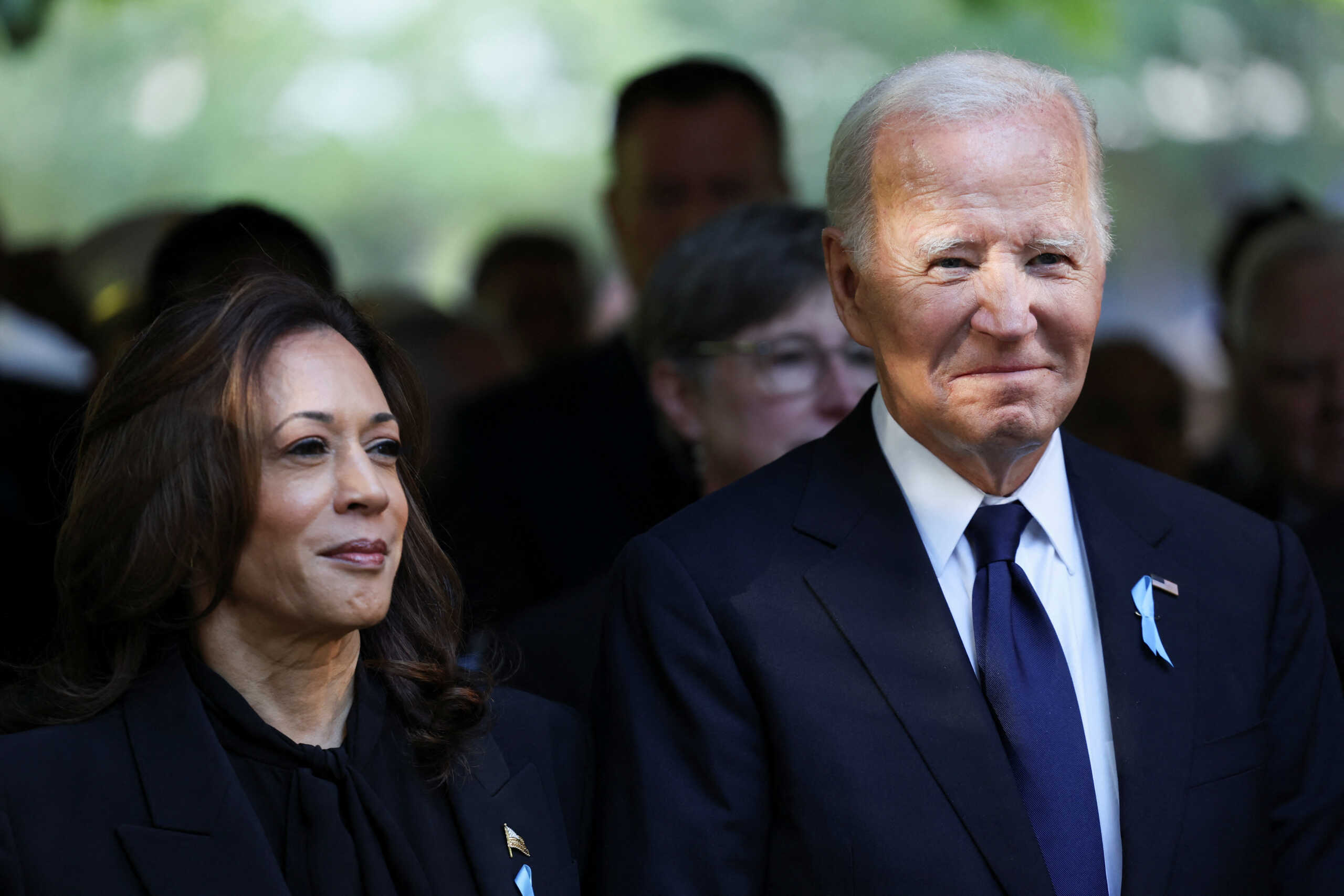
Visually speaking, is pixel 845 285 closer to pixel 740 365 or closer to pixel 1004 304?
pixel 1004 304

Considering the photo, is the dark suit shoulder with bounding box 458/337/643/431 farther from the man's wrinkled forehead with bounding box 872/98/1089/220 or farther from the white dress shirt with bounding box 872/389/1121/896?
the man's wrinkled forehead with bounding box 872/98/1089/220

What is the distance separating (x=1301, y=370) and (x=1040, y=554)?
2.40m

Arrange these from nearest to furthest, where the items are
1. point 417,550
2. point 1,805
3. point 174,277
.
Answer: point 1,805 < point 417,550 < point 174,277

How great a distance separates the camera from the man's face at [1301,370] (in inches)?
176

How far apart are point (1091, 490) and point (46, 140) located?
3.35 meters

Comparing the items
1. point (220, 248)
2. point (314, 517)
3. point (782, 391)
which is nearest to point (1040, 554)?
point (782, 391)

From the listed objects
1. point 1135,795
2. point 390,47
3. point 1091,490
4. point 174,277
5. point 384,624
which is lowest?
point 1135,795

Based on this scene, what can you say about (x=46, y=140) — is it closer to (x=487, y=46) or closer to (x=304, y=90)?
(x=304, y=90)

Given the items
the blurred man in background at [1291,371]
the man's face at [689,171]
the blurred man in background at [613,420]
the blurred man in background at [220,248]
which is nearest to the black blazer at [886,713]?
the blurred man in background at [220,248]

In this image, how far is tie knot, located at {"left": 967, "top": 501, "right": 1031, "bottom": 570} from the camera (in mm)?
2428

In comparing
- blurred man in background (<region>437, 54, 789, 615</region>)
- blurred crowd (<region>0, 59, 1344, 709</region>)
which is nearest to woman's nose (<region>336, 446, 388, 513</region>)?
blurred crowd (<region>0, 59, 1344, 709</region>)

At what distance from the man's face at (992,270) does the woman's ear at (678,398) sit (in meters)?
1.13

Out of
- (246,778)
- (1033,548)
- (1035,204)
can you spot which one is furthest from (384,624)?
(1035,204)

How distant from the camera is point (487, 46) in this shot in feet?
17.0
